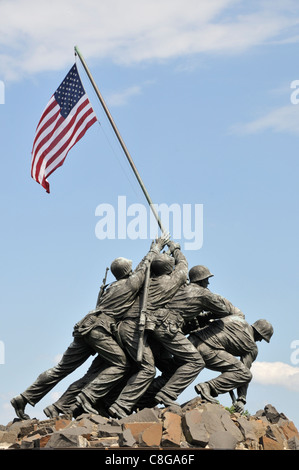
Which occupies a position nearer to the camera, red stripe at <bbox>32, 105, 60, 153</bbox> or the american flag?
the american flag

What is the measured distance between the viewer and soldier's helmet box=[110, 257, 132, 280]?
19.8 metres

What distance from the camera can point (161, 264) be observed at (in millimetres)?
19734

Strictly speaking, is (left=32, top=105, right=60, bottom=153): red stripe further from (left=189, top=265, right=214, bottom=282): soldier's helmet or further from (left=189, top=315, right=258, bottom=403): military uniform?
(left=189, top=315, right=258, bottom=403): military uniform

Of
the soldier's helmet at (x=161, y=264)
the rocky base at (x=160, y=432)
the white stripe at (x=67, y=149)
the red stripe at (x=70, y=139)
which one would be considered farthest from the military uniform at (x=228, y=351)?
the red stripe at (x=70, y=139)

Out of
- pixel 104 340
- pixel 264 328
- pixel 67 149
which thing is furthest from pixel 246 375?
pixel 67 149

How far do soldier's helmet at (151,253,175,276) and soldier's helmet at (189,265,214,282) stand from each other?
52 centimetres

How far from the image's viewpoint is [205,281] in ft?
65.7

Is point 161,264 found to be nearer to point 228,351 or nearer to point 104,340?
point 104,340

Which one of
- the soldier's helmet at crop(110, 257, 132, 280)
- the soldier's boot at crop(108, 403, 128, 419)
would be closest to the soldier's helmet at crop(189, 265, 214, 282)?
the soldier's helmet at crop(110, 257, 132, 280)

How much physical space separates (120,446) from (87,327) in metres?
3.40

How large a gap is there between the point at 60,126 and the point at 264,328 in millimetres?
6240

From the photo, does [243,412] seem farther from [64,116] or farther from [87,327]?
[64,116]

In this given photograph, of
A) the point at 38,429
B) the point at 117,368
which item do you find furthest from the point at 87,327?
the point at 38,429

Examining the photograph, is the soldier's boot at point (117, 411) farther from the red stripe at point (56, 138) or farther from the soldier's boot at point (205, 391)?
the red stripe at point (56, 138)
